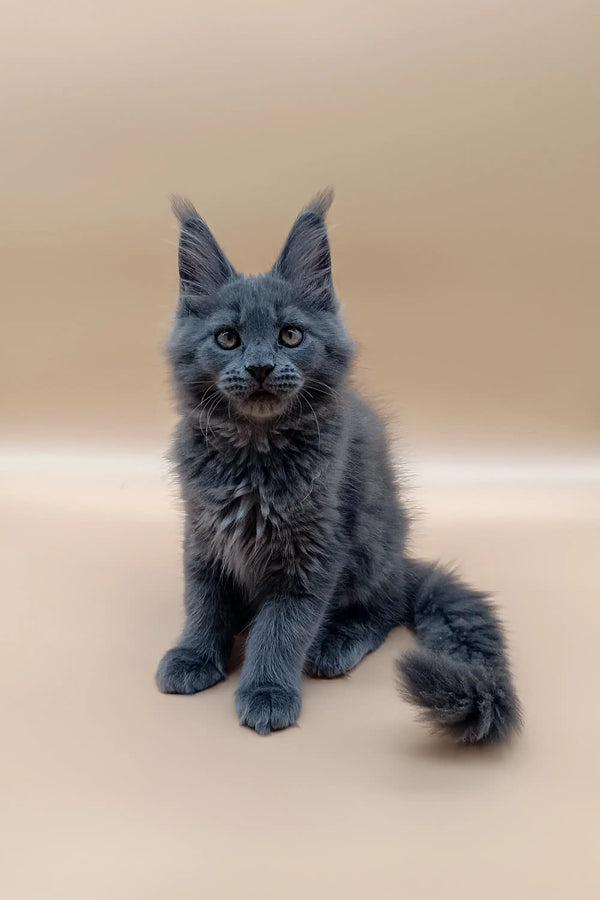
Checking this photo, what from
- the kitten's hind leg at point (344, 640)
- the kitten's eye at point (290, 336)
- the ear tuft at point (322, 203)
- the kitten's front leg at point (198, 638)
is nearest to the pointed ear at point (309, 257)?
the ear tuft at point (322, 203)

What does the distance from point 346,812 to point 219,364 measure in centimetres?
83

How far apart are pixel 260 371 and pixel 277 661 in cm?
57

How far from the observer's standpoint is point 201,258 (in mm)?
1675

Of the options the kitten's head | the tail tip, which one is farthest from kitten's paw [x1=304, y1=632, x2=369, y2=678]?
the kitten's head

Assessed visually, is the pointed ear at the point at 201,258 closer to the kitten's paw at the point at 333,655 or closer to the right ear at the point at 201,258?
the right ear at the point at 201,258

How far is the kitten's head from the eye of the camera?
1521 millimetres

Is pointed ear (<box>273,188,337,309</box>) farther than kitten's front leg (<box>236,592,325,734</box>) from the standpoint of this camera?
Yes

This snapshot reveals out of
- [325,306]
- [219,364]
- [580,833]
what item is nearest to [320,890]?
[580,833]

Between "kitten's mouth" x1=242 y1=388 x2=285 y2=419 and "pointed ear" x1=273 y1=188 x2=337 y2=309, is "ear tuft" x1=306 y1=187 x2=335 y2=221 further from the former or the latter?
"kitten's mouth" x1=242 y1=388 x2=285 y2=419

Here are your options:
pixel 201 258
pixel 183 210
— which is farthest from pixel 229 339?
pixel 183 210

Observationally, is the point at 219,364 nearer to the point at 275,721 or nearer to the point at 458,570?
the point at 275,721

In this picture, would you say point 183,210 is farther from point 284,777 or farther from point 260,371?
point 284,777

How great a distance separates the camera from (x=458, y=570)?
2.19 meters

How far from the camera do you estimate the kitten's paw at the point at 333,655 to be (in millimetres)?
1720
